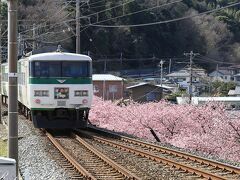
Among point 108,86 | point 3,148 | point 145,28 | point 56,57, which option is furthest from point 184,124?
point 145,28

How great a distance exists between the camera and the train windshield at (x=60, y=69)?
50.8ft

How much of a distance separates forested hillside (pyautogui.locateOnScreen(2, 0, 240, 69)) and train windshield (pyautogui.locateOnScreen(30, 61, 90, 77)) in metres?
32.9

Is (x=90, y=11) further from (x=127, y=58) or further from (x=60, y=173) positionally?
(x=60, y=173)

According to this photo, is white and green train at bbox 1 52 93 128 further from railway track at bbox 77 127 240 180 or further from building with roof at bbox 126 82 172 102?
building with roof at bbox 126 82 172 102

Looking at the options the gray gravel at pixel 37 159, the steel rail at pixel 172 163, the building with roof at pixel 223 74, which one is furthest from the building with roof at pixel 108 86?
the steel rail at pixel 172 163

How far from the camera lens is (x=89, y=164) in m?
9.94

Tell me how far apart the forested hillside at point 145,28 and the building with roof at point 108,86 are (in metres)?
5.45

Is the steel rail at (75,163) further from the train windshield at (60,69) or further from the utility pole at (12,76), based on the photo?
the train windshield at (60,69)

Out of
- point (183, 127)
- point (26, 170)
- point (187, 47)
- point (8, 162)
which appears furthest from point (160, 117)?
point (187, 47)

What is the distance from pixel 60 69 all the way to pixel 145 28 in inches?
2069

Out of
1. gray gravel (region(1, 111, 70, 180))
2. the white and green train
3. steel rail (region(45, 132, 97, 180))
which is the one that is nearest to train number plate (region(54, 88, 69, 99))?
the white and green train

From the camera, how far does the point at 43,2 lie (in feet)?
173

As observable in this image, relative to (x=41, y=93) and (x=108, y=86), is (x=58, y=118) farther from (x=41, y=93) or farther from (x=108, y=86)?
(x=108, y=86)

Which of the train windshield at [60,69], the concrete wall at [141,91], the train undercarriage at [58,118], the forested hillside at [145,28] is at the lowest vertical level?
the concrete wall at [141,91]
